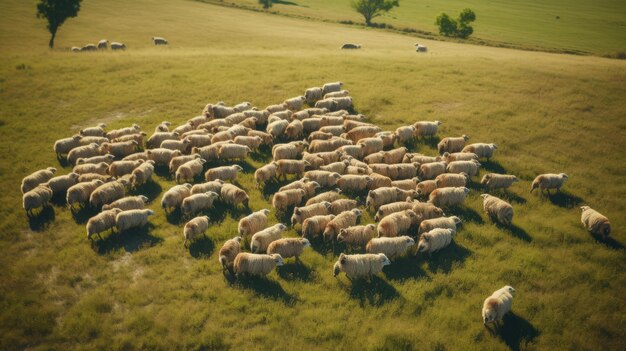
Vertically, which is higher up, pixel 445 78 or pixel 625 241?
pixel 445 78

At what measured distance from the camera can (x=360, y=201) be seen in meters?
15.7

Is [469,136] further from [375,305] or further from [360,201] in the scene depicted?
[375,305]

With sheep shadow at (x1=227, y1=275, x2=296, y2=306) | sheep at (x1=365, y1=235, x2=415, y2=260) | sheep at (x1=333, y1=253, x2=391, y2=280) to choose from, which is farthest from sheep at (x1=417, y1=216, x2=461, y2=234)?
sheep shadow at (x1=227, y1=275, x2=296, y2=306)

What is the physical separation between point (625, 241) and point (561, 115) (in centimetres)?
1230

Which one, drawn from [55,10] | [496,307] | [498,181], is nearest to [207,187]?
[496,307]

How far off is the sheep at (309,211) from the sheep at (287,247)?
5.22ft

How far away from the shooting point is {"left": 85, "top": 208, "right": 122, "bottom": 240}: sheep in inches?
505

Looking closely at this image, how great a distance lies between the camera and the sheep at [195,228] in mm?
12851

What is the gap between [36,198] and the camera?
14078mm

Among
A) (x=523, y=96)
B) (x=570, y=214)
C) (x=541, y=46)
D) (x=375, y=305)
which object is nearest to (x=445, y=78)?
(x=523, y=96)

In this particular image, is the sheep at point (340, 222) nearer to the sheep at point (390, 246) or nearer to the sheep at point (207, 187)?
the sheep at point (390, 246)

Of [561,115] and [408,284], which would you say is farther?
[561,115]

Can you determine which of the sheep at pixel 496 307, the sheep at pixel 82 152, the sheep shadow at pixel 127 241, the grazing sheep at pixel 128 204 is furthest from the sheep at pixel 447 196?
the sheep at pixel 82 152

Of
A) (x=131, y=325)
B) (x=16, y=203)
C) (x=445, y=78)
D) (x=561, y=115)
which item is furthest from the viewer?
(x=445, y=78)
